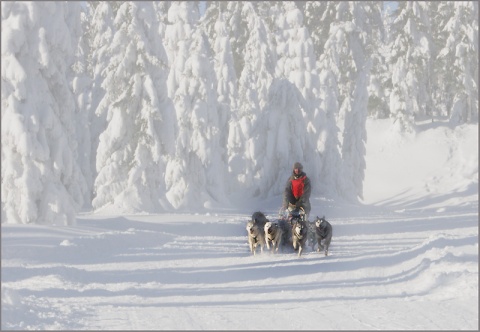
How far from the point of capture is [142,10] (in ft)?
90.9

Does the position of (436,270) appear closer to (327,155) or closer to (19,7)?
(19,7)


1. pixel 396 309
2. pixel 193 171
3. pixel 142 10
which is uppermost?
pixel 142 10

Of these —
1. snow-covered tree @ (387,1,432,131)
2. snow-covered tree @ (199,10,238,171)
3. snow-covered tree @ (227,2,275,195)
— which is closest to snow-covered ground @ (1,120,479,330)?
snow-covered tree @ (227,2,275,195)

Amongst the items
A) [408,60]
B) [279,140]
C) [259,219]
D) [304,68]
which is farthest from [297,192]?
[408,60]

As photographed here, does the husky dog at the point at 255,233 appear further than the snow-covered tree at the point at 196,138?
No

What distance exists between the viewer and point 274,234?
1505 centimetres

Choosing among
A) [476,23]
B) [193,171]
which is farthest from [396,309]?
[476,23]

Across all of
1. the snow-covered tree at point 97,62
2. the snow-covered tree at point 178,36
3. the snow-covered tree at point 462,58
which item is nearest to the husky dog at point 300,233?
the snow-covered tree at point 178,36

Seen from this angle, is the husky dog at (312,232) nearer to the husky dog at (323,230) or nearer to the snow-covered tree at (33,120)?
the husky dog at (323,230)

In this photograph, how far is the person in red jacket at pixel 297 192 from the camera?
15930 millimetres

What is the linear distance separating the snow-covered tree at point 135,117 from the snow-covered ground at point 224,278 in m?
4.10

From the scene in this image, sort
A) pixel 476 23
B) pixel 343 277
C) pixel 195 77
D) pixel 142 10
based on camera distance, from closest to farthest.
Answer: pixel 343 277, pixel 142 10, pixel 195 77, pixel 476 23

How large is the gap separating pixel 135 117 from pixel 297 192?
13.9 metres

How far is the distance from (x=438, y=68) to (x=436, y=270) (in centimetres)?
4202
